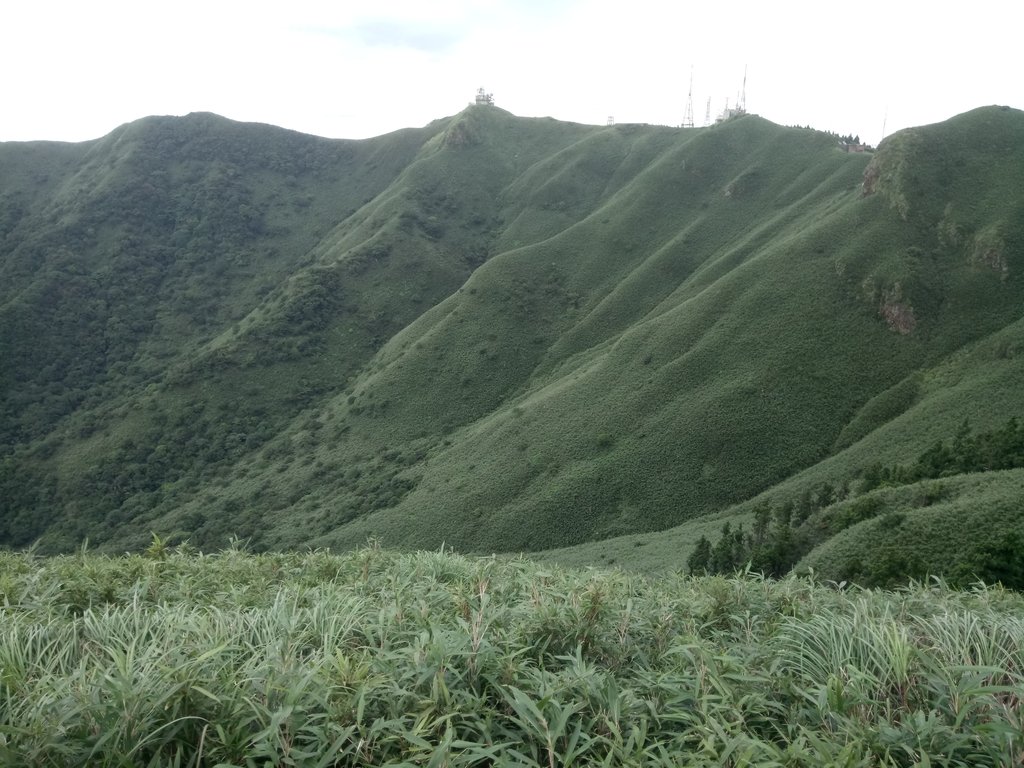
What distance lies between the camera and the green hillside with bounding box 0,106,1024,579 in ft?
184

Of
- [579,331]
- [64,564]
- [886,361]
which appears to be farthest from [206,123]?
[64,564]

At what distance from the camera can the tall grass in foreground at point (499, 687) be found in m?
4.13

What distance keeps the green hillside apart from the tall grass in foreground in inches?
936

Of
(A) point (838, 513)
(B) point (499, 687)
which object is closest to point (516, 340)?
(A) point (838, 513)

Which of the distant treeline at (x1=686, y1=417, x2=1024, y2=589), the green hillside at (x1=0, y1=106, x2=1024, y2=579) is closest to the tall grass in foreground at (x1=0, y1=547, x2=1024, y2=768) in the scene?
the distant treeline at (x1=686, y1=417, x2=1024, y2=589)

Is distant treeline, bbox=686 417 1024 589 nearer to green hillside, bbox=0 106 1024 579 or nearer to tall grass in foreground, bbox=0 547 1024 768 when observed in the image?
green hillside, bbox=0 106 1024 579

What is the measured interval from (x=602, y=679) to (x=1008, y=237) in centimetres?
7940

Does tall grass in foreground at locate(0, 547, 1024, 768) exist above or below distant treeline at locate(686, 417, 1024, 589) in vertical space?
above

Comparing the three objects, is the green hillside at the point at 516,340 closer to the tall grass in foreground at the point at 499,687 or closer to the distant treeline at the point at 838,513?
the distant treeline at the point at 838,513

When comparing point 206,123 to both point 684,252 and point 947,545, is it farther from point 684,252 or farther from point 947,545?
point 947,545

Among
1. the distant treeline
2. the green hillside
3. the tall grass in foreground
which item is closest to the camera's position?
the tall grass in foreground

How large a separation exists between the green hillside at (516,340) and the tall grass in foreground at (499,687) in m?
23.8

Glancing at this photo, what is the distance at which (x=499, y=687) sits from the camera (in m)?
4.78

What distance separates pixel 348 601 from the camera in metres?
6.46
